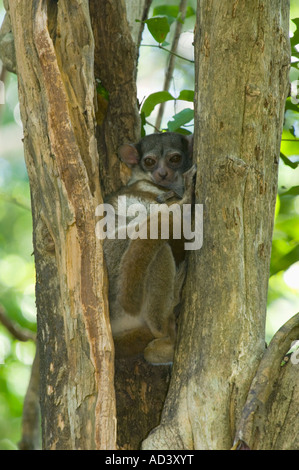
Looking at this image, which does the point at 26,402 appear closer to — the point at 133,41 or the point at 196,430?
the point at 196,430

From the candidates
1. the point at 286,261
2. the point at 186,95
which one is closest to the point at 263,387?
the point at 286,261

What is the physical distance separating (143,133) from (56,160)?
177 centimetres

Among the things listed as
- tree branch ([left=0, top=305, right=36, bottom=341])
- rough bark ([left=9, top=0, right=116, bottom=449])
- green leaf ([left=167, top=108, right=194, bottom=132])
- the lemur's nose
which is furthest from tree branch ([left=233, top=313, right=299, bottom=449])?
tree branch ([left=0, top=305, right=36, bottom=341])

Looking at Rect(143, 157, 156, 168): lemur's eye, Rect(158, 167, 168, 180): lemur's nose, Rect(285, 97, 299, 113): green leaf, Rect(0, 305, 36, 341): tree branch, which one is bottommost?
Rect(0, 305, 36, 341): tree branch

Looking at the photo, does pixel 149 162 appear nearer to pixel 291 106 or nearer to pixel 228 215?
pixel 291 106

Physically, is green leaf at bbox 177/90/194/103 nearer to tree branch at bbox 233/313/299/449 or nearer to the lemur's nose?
the lemur's nose

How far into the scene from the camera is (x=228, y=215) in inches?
118

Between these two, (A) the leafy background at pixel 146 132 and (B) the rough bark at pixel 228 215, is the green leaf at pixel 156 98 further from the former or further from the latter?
(B) the rough bark at pixel 228 215

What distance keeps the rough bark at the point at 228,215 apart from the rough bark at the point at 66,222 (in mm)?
385

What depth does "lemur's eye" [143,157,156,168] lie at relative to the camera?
453 centimetres

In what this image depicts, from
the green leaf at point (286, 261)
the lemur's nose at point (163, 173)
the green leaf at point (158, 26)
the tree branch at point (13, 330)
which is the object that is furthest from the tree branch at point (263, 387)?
the tree branch at point (13, 330)

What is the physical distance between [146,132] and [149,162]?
5.96ft
